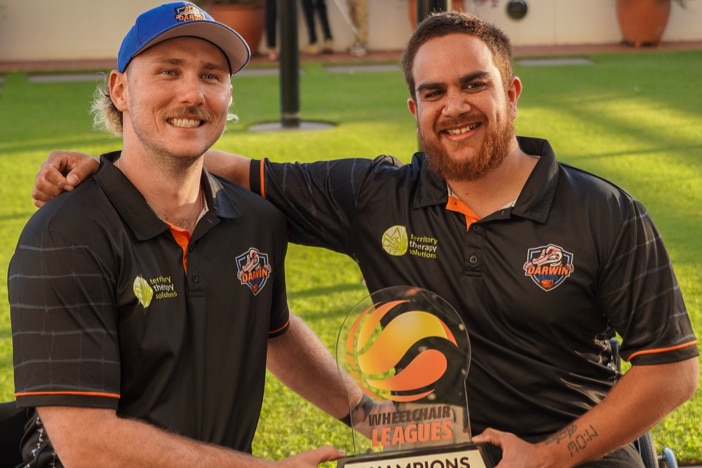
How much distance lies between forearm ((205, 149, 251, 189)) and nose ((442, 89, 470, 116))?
66 cm

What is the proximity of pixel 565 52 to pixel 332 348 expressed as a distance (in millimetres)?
11033

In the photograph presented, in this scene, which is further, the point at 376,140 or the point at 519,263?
the point at 376,140

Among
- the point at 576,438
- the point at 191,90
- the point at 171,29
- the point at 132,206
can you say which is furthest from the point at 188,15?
the point at 576,438

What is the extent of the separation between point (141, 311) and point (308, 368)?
70 centimetres

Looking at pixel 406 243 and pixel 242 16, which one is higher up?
pixel 406 243

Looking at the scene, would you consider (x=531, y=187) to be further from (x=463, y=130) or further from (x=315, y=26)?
(x=315, y=26)

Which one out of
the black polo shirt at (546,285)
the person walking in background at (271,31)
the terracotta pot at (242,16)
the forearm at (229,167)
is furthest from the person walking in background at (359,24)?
the black polo shirt at (546,285)

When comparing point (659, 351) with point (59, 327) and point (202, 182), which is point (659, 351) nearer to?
point (202, 182)

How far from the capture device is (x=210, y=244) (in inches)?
104

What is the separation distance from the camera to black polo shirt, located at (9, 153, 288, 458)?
7.86 ft

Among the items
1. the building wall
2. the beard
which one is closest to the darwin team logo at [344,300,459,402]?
the beard

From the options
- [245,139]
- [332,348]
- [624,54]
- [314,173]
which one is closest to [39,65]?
[245,139]

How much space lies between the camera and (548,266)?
2713mm

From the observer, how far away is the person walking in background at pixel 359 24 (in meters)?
15.5
